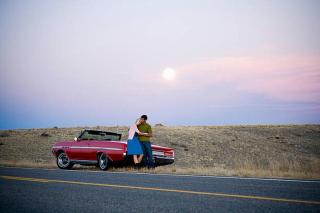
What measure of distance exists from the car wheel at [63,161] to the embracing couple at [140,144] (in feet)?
11.1

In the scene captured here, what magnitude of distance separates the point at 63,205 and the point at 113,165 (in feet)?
28.9

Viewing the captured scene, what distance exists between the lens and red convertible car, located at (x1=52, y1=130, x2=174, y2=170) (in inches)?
595

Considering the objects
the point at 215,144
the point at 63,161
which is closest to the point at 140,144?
the point at 63,161

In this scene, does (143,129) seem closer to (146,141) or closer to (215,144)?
(146,141)

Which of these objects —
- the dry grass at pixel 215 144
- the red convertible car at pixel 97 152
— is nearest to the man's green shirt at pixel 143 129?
the red convertible car at pixel 97 152

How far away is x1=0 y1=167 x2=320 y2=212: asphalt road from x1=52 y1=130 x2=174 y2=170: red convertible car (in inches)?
211

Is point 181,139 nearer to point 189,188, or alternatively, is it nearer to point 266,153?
point 266,153

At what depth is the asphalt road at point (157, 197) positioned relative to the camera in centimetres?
615

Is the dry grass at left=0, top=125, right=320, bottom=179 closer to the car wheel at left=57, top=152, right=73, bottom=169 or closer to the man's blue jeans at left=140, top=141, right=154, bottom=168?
the car wheel at left=57, top=152, right=73, bottom=169

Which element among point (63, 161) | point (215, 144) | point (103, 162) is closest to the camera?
point (103, 162)

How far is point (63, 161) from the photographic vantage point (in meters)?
17.2

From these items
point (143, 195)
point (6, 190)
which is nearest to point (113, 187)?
point (143, 195)

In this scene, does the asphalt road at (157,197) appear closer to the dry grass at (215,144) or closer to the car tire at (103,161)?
the car tire at (103,161)

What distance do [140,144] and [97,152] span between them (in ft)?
6.12
